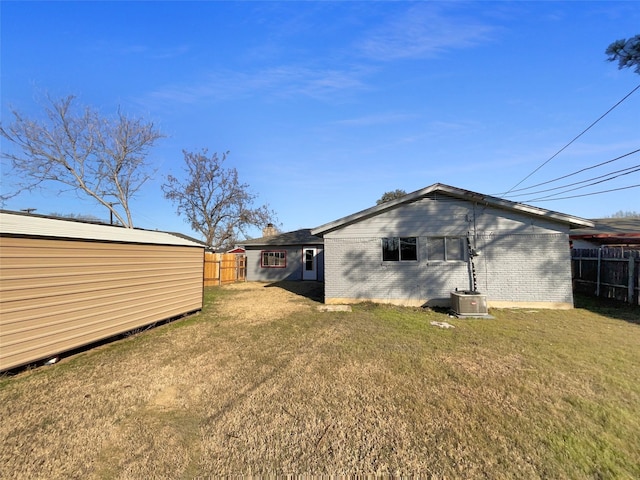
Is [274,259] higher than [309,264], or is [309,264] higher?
[274,259]

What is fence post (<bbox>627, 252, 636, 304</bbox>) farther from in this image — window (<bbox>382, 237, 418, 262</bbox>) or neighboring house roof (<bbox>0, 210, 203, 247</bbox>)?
neighboring house roof (<bbox>0, 210, 203, 247</bbox>)

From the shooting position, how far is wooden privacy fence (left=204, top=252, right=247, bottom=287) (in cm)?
1795

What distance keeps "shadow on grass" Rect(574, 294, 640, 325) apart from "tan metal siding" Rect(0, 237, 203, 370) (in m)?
13.0

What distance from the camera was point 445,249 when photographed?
1016 cm

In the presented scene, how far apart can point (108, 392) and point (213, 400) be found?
166cm

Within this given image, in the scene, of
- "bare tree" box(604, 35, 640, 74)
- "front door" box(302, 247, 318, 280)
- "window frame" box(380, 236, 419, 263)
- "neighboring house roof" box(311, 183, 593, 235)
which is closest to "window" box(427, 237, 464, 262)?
"window frame" box(380, 236, 419, 263)

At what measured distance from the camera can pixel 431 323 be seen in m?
7.73

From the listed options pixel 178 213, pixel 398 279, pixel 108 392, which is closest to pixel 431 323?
pixel 398 279

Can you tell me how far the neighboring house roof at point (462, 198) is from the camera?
922 cm

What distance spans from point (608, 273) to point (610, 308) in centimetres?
197

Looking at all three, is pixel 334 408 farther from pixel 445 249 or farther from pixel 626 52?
pixel 626 52

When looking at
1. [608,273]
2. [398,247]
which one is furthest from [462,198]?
[608,273]

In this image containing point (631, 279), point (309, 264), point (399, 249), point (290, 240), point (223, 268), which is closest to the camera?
point (631, 279)

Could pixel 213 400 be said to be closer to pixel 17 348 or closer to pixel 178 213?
pixel 17 348
